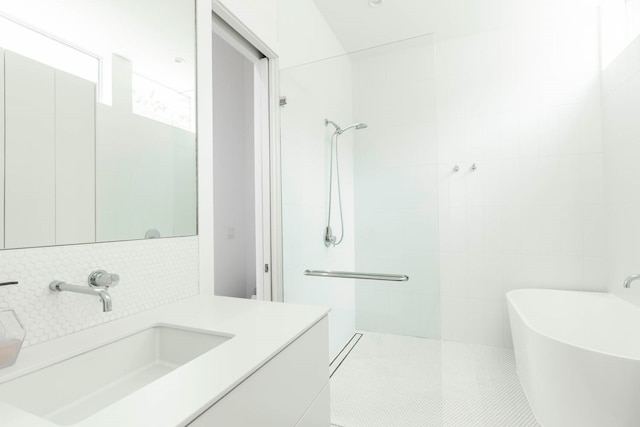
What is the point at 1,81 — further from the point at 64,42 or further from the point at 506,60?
the point at 506,60

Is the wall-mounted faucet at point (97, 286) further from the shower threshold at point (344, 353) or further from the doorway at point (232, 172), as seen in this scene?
the doorway at point (232, 172)

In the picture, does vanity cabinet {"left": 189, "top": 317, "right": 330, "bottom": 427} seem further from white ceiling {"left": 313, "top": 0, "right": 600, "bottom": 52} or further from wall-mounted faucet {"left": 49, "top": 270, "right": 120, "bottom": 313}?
white ceiling {"left": 313, "top": 0, "right": 600, "bottom": 52}

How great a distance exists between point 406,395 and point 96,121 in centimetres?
192

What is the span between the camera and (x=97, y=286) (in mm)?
898

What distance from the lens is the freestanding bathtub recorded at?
1.34 meters

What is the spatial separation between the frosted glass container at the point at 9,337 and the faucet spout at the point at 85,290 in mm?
124

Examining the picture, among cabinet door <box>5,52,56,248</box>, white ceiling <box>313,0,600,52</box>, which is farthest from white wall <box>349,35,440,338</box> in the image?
cabinet door <box>5,52,56,248</box>

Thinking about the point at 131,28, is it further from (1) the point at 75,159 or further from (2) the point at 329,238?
(2) the point at 329,238

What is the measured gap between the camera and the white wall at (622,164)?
6.44 feet

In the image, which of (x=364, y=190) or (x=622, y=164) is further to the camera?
(x=622, y=164)

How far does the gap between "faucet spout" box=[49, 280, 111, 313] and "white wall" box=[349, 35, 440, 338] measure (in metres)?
1.32

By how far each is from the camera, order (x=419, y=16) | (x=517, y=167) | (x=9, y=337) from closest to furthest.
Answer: (x=9, y=337), (x=419, y=16), (x=517, y=167)

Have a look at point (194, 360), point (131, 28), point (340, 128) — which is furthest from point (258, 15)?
point (194, 360)

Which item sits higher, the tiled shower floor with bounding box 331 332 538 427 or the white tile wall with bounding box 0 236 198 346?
the white tile wall with bounding box 0 236 198 346
